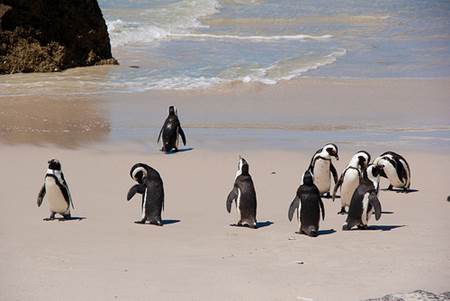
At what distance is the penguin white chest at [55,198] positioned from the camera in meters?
7.80

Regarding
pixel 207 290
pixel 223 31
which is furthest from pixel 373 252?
pixel 223 31

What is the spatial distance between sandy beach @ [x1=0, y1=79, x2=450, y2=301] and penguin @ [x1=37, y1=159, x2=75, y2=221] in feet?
0.47

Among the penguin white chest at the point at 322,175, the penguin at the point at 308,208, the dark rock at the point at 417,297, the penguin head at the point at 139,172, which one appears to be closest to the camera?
the dark rock at the point at 417,297

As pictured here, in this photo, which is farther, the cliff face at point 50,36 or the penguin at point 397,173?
the cliff face at point 50,36

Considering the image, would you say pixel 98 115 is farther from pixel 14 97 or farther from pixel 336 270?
pixel 336 270

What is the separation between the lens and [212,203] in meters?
8.55

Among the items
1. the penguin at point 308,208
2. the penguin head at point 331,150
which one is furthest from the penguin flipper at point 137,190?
the penguin head at point 331,150

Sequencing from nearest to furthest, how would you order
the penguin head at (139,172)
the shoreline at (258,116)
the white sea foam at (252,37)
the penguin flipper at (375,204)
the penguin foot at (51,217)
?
1. the penguin flipper at (375,204)
2. the penguin foot at (51,217)
3. the penguin head at (139,172)
4. the shoreline at (258,116)
5. the white sea foam at (252,37)

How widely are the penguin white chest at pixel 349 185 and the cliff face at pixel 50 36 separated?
985 cm

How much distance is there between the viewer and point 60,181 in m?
7.89

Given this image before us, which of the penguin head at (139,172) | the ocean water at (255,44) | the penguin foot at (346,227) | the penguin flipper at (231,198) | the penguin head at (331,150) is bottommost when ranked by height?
the penguin foot at (346,227)

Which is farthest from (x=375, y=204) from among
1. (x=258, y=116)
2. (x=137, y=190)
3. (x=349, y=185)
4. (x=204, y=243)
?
(x=258, y=116)

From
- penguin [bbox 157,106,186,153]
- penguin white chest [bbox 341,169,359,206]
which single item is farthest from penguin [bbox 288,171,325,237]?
penguin [bbox 157,106,186,153]

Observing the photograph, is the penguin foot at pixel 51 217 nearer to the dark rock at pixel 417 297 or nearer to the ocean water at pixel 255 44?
the dark rock at pixel 417 297
